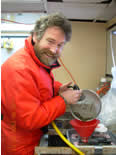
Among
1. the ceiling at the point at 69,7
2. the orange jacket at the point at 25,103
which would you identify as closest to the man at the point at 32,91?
the orange jacket at the point at 25,103

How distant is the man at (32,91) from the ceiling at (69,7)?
A: 1.55 ft

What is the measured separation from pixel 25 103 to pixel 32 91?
0.23 feet

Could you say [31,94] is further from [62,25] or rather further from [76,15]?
[76,15]

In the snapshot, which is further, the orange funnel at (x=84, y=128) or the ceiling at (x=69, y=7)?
the ceiling at (x=69, y=7)

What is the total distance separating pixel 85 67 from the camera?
6.01 ft

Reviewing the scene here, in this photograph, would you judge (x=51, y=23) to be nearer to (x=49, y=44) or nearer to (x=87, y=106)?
(x=49, y=44)

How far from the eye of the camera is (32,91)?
2.41 ft

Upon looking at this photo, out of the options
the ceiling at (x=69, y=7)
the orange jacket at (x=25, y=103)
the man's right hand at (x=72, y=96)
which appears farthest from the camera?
the ceiling at (x=69, y=7)

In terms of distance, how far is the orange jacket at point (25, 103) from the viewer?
69cm

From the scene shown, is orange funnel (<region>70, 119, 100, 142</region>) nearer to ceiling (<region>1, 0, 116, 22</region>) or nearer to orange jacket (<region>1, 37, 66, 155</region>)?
orange jacket (<region>1, 37, 66, 155</region>)

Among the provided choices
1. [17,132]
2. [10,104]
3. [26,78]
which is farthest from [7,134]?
[26,78]

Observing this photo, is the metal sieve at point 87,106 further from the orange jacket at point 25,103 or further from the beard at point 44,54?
the beard at point 44,54

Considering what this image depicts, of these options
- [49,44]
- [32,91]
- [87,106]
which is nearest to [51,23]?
[49,44]

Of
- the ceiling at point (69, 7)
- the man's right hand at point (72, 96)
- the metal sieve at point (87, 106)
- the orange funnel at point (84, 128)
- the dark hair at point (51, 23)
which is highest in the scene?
the ceiling at point (69, 7)
